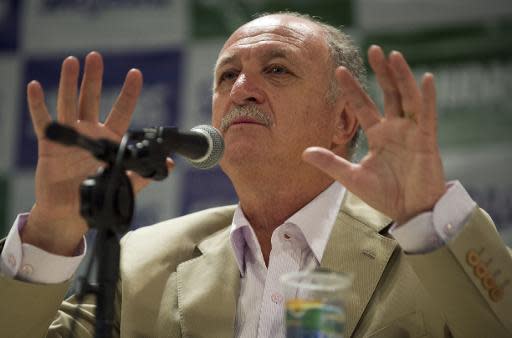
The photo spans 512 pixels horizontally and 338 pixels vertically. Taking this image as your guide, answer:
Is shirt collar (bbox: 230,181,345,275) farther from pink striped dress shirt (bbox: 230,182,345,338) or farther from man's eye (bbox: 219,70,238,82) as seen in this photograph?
man's eye (bbox: 219,70,238,82)

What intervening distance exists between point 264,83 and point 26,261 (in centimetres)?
101

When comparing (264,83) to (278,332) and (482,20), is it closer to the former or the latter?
(278,332)

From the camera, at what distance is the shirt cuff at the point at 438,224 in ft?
5.67

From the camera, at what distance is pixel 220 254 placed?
2.44 metres

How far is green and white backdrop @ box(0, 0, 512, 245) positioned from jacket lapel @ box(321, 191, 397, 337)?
1.27 metres

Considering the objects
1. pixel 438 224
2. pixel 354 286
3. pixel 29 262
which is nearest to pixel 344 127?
pixel 354 286

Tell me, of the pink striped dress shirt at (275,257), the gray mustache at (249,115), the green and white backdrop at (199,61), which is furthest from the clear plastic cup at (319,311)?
the green and white backdrop at (199,61)

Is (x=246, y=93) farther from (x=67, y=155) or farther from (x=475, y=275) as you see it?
(x=475, y=275)

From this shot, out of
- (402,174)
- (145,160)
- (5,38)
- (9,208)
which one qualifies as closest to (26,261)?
(145,160)

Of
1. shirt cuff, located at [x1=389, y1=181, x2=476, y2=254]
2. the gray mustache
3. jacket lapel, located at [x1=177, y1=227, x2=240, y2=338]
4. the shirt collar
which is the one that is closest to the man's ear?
the shirt collar

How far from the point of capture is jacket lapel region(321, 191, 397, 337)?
214cm

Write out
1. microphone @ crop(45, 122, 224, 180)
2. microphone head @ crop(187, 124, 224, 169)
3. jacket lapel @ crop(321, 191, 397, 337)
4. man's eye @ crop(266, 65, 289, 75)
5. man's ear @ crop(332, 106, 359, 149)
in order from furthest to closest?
man's ear @ crop(332, 106, 359, 149), man's eye @ crop(266, 65, 289, 75), jacket lapel @ crop(321, 191, 397, 337), microphone head @ crop(187, 124, 224, 169), microphone @ crop(45, 122, 224, 180)

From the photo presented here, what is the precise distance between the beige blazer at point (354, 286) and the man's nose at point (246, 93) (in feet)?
1.47

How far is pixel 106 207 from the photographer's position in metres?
1.39
